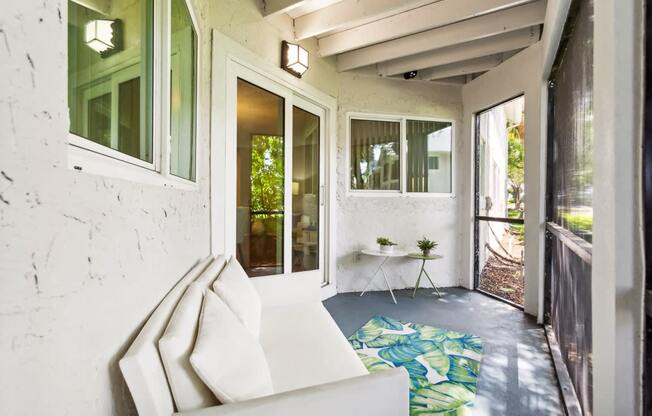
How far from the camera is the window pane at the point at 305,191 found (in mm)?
3369

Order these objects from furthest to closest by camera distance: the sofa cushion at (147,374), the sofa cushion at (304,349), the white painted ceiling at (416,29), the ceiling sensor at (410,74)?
the ceiling sensor at (410,74) → the white painted ceiling at (416,29) → the sofa cushion at (304,349) → the sofa cushion at (147,374)

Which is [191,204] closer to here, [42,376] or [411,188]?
[42,376]

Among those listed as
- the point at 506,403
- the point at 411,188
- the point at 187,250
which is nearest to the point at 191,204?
the point at 187,250

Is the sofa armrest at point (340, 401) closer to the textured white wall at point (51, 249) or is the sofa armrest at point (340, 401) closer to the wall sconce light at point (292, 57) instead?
the textured white wall at point (51, 249)

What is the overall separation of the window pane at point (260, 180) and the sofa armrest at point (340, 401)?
6.23 ft

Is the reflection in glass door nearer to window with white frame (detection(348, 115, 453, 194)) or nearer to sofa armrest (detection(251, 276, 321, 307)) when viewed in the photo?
window with white frame (detection(348, 115, 453, 194))

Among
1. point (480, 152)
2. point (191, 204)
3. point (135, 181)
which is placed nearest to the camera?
point (135, 181)

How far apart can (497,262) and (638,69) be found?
3521 mm

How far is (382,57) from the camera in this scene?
3516mm

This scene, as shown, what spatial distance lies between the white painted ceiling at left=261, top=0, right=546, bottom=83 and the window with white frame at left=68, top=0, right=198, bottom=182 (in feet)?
4.87

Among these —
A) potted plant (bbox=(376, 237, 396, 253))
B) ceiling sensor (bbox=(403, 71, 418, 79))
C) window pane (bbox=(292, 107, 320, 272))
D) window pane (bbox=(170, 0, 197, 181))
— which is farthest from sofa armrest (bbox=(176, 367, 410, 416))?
ceiling sensor (bbox=(403, 71, 418, 79))

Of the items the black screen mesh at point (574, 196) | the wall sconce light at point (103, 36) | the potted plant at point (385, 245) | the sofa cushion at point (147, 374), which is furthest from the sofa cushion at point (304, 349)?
the potted plant at point (385, 245)

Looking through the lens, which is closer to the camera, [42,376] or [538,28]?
[42,376]

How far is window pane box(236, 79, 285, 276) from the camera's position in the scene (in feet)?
9.10
